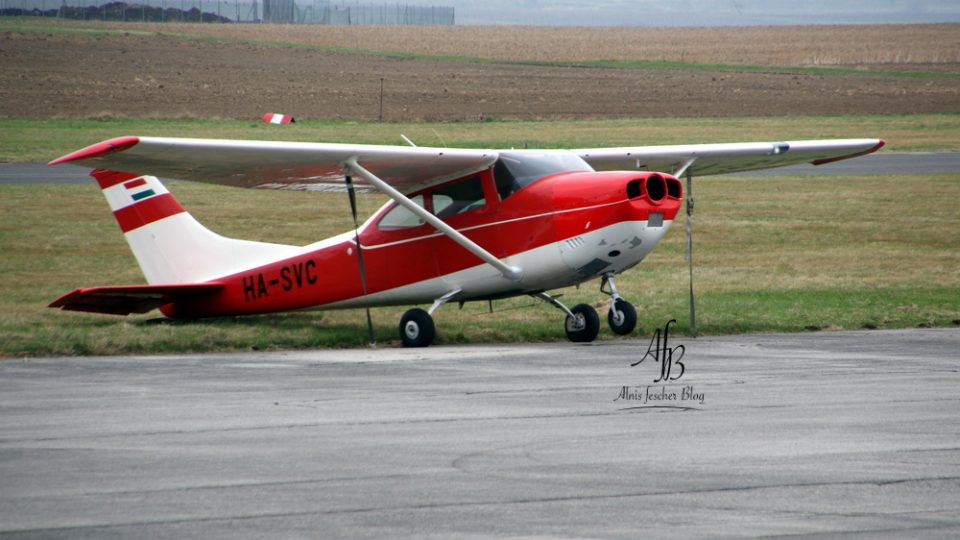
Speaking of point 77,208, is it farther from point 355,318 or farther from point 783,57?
point 783,57

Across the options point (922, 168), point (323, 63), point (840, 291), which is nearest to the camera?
point (840, 291)

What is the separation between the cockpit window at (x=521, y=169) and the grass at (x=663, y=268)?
67.1 inches

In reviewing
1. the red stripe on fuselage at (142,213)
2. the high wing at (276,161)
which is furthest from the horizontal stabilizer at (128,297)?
the high wing at (276,161)

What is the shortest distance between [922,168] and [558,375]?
27.4 meters

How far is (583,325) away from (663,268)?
258 inches

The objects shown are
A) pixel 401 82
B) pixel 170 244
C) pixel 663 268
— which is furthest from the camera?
pixel 401 82

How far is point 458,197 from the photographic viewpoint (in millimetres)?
15023

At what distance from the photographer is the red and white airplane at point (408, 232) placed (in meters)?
13.8

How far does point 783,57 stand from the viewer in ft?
314

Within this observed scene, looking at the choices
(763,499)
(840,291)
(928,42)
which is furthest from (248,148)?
(928,42)

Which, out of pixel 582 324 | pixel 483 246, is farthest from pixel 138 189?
pixel 582 324

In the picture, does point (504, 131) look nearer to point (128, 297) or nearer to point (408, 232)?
point (408, 232)

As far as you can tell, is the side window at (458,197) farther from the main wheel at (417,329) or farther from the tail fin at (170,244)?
the tail fin at (170,244)

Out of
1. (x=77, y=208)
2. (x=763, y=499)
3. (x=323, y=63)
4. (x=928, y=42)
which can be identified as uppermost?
(x=928, y=42)
